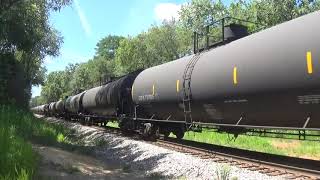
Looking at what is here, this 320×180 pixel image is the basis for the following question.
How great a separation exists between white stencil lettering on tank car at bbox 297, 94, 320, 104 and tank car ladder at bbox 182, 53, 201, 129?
5.52 metres

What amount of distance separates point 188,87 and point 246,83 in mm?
3853

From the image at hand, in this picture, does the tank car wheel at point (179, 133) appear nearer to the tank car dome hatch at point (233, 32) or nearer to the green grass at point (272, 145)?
the green grass at point (272, 145)

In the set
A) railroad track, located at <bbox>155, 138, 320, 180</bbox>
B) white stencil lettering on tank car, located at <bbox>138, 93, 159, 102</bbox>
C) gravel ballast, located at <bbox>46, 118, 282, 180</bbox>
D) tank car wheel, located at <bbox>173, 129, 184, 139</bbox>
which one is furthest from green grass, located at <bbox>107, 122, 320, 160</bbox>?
gravel ballast, located at <bbox>46, 118, 282, 180</bbox>

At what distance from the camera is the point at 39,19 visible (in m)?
29.1

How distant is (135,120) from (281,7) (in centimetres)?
2647

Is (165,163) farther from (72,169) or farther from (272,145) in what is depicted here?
(272,145)

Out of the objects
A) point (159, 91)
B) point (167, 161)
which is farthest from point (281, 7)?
point (167, 161)

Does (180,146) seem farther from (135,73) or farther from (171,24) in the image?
(171,24)

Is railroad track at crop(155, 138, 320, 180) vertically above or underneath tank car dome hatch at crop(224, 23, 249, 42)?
underneath

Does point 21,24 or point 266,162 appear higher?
point 21,24

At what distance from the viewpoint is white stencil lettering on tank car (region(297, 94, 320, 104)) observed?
31.6ft

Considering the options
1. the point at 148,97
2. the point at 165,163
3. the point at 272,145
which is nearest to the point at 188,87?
the point at 165,163

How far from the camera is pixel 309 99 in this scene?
9.80 m

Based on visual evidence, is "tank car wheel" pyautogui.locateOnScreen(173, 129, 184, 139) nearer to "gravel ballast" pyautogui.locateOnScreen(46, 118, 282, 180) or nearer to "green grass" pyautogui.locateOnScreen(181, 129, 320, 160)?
"green grass" pyautogui.locateOnScreen(181, 129, 320, 160)
